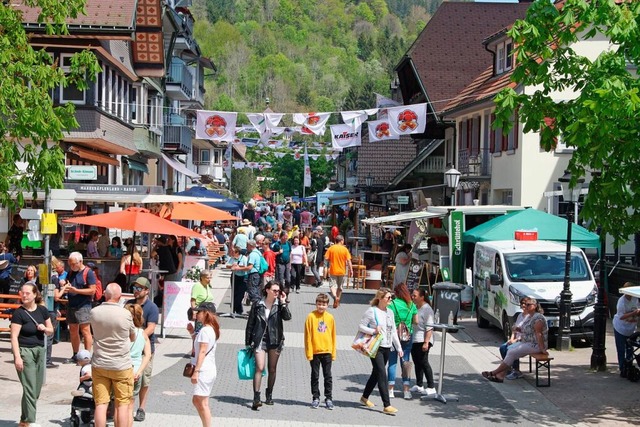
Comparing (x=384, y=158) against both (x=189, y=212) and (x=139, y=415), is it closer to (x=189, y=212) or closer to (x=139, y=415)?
(x=189, y=212)

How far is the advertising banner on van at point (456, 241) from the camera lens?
25297 mm

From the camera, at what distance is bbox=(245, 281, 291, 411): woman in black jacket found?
1314cm

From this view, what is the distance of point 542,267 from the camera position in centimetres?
2066

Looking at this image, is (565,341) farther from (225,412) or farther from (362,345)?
(225,412)

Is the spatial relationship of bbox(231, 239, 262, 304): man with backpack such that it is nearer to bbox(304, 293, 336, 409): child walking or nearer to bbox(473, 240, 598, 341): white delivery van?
bbox(473, 240, 598, 341): white delivery van

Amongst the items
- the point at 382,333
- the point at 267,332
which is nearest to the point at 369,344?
the point at 382,333

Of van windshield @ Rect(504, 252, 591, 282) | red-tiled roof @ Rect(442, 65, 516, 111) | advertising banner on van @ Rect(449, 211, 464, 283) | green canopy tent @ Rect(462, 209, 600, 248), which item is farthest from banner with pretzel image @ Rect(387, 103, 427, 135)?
van windshield @ Rect(504, 252, 591, 282)

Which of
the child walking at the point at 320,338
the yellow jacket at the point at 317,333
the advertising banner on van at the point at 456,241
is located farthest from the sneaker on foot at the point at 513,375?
the advertising banner on van at the point at 456,241

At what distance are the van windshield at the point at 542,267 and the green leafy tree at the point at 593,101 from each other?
551 cm

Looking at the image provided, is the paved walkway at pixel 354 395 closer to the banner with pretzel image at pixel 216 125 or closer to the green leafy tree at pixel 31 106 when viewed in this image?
the green leafy tree at pixel 31 106

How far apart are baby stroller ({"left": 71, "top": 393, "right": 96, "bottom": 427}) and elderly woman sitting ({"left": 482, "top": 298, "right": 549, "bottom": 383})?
717cm

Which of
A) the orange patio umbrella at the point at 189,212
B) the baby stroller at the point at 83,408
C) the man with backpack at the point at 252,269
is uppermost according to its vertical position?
the orange patio umbrella at the point at 189,212

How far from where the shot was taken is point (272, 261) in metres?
27.4

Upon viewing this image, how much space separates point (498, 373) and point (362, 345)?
3691 mm
